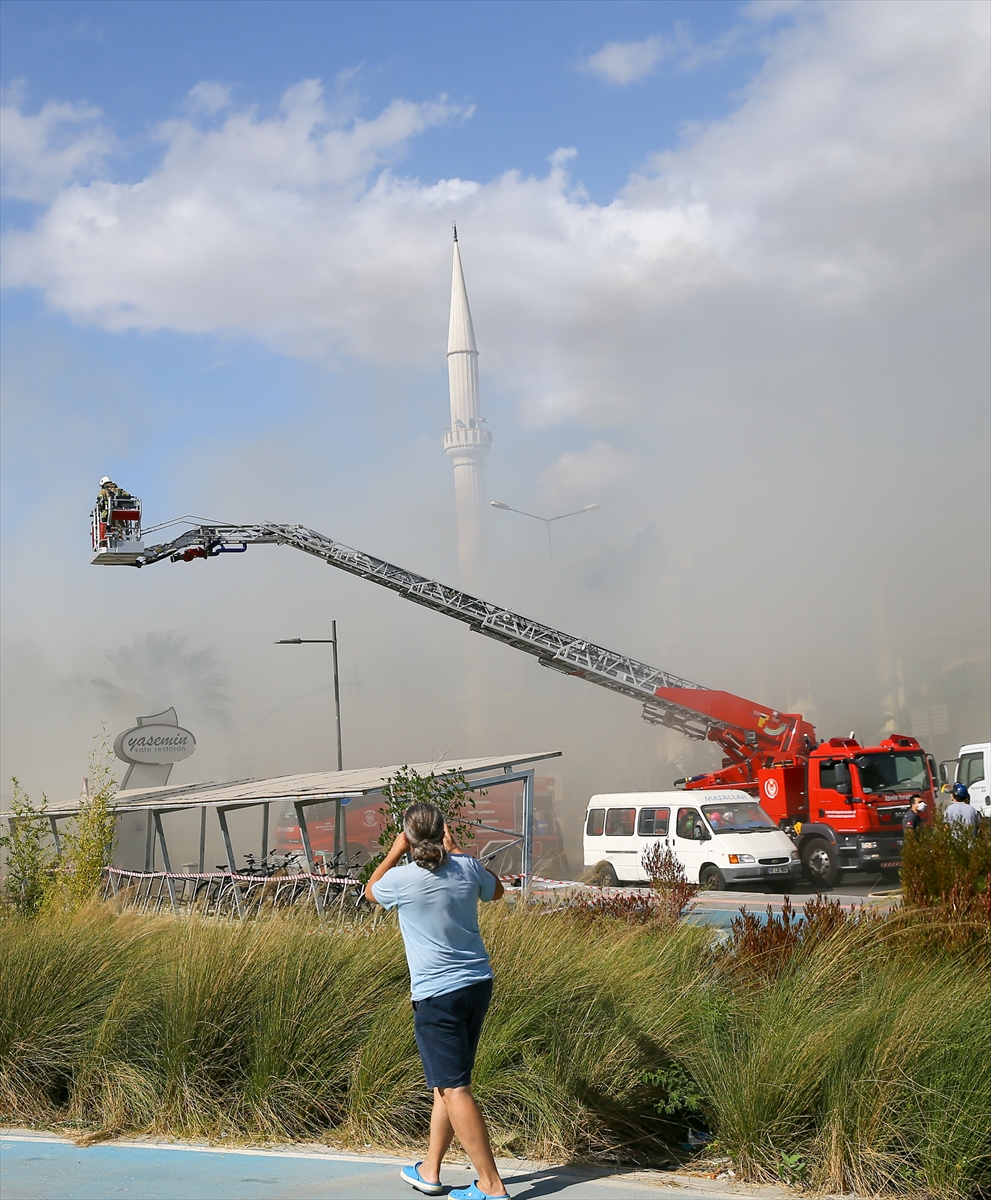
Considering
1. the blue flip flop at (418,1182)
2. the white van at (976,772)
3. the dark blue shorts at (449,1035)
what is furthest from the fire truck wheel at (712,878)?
the dark blue shorts at (449,1035)

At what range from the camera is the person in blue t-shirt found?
4746 millimetres

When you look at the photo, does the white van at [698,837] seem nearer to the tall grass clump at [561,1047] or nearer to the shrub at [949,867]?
the shrub at [949,867]

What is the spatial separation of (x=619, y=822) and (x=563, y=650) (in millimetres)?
3952

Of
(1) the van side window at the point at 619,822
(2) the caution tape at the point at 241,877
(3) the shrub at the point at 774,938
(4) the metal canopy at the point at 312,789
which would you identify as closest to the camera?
(3) the shrub at the point at 774,938

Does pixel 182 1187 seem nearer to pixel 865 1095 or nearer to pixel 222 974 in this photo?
pixel 222 974

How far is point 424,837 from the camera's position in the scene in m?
4.87

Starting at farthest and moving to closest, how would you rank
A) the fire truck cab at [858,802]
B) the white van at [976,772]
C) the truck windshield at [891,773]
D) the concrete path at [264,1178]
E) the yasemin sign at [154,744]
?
the yasemin sign at [154,744] → the truck windshield at [891,773] → the fire truck cab at [858,802] → the white van at [976,772] → the concrete path at [264,1178]

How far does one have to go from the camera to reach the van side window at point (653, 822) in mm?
20531

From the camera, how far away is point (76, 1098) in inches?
250

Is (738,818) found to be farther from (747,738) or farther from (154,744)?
(154,744)

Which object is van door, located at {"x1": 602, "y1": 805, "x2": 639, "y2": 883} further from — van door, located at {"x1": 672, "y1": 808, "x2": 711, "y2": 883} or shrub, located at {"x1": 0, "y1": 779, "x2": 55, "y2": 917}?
shrub, located at {"x1": 0, "y1": 779, "x2": 55, "y2": 917}

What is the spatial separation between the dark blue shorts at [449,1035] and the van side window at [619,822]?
1677 centimetres

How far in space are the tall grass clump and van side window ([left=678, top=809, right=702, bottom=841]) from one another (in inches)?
491

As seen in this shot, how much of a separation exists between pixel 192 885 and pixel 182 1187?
14.1 metres
